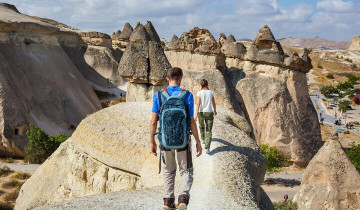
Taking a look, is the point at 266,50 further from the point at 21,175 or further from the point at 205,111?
the point at 205,111

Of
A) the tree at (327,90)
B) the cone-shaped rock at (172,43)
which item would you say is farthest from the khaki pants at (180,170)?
the tree at (327,90)

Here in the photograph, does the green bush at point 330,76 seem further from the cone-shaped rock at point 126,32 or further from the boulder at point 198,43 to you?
the boulder at point 198,43

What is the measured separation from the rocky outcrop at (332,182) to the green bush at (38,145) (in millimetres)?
9139

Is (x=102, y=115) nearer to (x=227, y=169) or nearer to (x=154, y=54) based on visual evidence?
(x=154, y=54)

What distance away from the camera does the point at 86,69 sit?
78.7 ft

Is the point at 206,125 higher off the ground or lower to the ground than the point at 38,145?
higher

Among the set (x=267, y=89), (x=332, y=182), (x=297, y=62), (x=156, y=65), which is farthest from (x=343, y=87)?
(x=156, y=65)

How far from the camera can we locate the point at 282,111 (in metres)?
14.9

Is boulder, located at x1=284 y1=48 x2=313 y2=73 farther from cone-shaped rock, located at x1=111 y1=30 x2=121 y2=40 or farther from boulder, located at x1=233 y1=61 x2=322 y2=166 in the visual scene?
cone-shaped rock, located at x1=111 y1=30 x2=121 y2=40

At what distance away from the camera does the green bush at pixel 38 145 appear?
47.0 feet

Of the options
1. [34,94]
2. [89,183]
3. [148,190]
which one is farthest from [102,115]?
[34,94]

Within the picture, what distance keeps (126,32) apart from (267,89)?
44.8ft

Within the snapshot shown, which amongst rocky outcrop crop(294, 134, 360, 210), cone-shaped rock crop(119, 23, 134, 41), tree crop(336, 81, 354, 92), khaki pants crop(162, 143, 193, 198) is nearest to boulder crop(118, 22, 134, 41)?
cone-shaped rock crop(119, 23, 134, 41)

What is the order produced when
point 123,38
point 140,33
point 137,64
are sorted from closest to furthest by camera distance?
point 137,64, point 140,33, point 123,38
